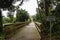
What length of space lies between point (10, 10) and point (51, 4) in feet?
21.5

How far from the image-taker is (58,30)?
2250cm

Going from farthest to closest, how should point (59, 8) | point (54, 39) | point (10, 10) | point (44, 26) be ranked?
point (10, 10), point (44, 26), point (59, 8), point (54, 39)

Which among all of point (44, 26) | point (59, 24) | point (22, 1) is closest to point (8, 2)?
point (22, 1)

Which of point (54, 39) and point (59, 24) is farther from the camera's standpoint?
point (59, 24)

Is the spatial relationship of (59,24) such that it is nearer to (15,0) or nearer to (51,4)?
(51,4)

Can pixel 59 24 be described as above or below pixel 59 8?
below

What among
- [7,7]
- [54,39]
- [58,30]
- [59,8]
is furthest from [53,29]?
[7,7]

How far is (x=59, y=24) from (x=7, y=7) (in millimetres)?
7786

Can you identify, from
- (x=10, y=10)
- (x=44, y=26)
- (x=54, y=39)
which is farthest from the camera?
(x=10, y=10)

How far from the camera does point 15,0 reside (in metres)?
26.3

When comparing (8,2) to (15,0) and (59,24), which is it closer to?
(15,0)

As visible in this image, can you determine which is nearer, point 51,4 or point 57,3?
point 57,3

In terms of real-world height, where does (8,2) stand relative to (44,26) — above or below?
above

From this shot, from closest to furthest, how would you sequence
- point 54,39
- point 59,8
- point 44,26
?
1. point 54,39
2. point 59,8
3. point 44,26
